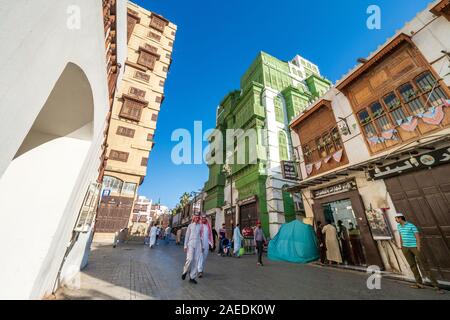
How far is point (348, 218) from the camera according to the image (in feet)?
32.2

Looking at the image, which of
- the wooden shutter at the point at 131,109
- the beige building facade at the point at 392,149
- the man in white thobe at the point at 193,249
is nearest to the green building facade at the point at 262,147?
the beige building facade at the point at 392,149

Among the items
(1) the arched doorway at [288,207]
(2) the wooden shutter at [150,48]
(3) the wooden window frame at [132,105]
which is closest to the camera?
(1) the arched doorway at [288,207]

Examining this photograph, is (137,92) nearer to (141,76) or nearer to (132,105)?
(132,105)

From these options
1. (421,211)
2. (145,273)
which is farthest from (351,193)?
(145,273)

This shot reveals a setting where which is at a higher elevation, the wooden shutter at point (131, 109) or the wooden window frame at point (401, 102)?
the wooden shutter at point (131, 109)

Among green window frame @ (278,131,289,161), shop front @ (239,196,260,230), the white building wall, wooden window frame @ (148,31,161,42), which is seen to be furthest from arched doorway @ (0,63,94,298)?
wooden window frame @ (148,31,161,42)

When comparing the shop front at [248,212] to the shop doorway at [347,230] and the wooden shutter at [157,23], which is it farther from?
the wooden shutter at [157,23]

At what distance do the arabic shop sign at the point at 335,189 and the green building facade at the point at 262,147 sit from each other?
393 cm

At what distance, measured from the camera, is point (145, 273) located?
240 inches

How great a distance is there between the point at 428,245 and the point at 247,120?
1523 centimetres

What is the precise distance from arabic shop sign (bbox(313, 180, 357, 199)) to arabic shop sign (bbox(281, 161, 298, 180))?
2312 millimetres

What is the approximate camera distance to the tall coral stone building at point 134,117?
821 inches

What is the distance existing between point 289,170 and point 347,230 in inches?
201

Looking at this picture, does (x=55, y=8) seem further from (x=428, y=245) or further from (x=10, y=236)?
(x=428, y=245)
